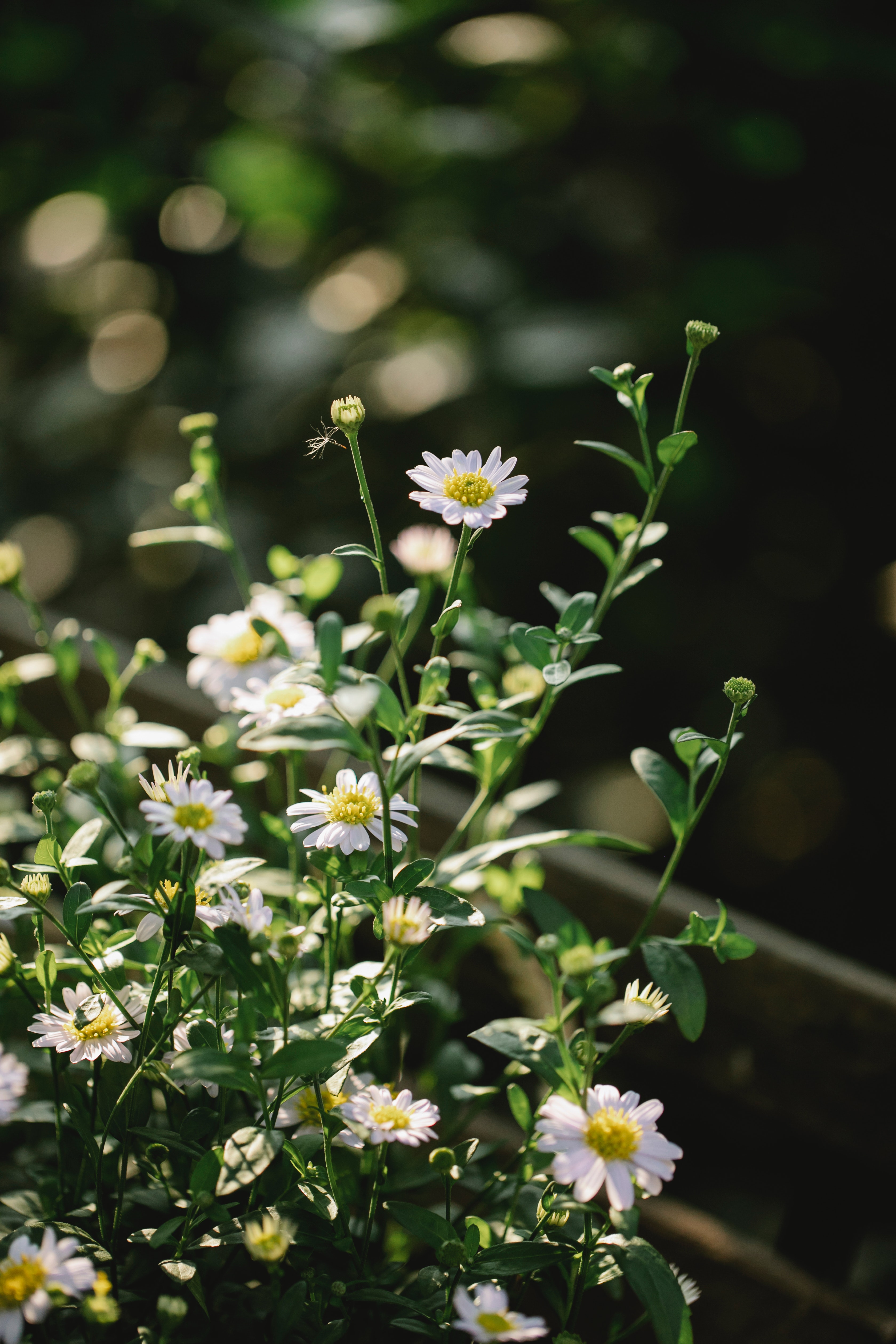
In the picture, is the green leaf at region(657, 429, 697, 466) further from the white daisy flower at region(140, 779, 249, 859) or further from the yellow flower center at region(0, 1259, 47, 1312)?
the yellow flower center at region(0, 1259, 47, 1312)

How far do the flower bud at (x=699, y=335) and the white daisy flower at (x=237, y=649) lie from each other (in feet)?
0.51

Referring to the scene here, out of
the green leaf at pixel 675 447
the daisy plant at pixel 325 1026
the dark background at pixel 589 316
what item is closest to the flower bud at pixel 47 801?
the daisy plant at pixel 325 1026

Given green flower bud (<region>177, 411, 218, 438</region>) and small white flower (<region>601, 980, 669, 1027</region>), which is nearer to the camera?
small white flower (<region>601, 980, 669, 1027</region>)

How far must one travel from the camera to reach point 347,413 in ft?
0.88

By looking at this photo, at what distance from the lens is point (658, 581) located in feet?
3.08

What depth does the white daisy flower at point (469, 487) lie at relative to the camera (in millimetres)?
261

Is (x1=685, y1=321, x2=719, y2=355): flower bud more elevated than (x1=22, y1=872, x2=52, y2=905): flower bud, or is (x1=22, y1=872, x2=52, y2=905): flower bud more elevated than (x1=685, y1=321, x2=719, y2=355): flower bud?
(x1=685, y1=321, x2=719, y2=355): flower bud

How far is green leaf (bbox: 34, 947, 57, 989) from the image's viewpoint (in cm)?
27

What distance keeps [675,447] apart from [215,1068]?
0.71ft

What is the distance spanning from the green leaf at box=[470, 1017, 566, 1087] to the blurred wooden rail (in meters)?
0.18

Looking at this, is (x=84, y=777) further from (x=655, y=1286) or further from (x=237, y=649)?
(x=655, y=1286)

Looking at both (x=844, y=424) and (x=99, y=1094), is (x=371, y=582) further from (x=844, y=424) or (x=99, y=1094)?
(x=99, y=1094)

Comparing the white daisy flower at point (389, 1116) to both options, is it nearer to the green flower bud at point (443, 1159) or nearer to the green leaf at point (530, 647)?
the green flower bud at point (443, 1159)

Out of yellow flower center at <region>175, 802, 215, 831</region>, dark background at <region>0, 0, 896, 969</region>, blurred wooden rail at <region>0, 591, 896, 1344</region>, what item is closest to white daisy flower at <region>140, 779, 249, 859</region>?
yellow flower center at <region>175, 802, 215, 831</region>
